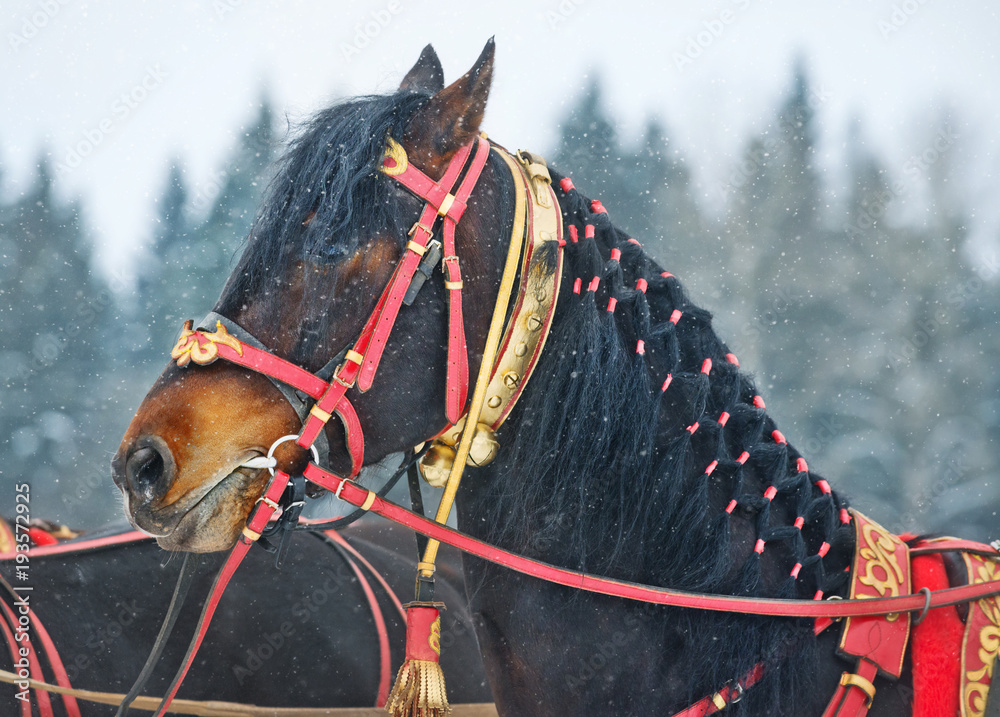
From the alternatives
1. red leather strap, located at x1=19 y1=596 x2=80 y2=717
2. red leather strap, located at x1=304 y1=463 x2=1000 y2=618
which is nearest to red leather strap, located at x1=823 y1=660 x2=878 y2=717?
red leather strap, located at x1=304 y1=463 x2=1000 y2=618

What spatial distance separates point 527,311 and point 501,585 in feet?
2.10

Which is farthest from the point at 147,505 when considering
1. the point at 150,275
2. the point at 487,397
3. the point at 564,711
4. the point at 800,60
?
the point at 800,60

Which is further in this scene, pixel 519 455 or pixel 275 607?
pixel 275 607

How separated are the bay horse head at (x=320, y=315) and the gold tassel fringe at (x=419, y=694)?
49 cm


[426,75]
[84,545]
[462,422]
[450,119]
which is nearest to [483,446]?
[462,422]

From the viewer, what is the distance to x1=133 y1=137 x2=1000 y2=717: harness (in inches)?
58.4

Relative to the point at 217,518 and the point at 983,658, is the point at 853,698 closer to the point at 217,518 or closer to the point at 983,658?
the point at 983,658

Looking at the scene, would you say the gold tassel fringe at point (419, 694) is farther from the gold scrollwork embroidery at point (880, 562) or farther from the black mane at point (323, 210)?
the gold scrollwork embroidery at point (880, 562)

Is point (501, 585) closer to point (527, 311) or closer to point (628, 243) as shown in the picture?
point (527, 311)

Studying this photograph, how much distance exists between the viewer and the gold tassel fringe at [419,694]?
1600mm

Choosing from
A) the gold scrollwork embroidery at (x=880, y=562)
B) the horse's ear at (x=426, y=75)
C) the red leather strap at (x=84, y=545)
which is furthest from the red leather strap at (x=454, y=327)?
the red leather strap at (x=84, y=545)

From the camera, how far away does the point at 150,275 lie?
1078 centimetres

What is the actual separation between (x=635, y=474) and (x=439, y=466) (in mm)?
458

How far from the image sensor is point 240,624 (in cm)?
267
